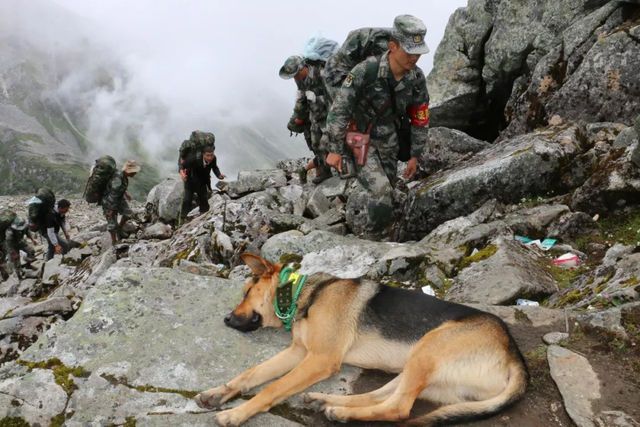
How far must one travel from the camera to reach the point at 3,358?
360 inches

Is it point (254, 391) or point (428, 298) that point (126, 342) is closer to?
point (254, 391)

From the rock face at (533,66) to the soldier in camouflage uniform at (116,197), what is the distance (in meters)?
12.1

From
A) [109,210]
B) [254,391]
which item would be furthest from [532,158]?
[109,210]

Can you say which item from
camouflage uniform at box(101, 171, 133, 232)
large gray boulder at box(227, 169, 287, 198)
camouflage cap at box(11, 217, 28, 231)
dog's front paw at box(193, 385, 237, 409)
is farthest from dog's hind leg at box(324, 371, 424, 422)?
camouflage cap at box(11, 217, 28, 231)

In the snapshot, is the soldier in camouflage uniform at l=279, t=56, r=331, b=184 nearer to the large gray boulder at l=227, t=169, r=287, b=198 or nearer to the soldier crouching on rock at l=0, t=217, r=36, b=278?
the large gray boulder at l=227, t=169, r=287, b=198

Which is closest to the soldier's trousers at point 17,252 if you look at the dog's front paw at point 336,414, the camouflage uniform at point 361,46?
the camouflage uniform at point 361,46

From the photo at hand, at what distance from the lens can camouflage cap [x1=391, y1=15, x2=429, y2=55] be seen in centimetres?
686

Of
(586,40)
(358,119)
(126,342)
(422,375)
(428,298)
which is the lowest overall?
(422,375)

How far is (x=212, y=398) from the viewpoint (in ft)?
12.7

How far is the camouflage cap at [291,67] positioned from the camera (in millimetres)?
12371

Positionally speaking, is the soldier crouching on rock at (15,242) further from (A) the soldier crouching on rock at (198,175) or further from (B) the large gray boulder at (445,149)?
(B) the large gray boulder at (445,149)

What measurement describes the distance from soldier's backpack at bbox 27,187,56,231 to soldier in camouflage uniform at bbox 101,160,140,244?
3442 mm

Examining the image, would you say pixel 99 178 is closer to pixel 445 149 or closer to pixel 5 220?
pixel 5 220

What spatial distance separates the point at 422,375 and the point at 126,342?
3.08 meters
